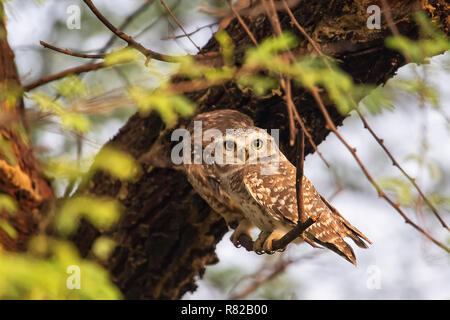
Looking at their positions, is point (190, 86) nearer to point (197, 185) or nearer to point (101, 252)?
point (197, 185)

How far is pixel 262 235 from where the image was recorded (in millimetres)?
2381

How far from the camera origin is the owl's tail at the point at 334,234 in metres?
2.07

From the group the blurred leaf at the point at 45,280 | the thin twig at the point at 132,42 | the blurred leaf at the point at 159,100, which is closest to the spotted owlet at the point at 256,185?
the blurred leaf at the point at 159,100

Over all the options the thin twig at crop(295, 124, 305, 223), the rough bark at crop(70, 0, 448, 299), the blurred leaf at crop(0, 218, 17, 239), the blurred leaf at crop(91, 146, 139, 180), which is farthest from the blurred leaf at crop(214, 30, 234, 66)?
the blurred leaf at crop(0, 218, 17, 239)

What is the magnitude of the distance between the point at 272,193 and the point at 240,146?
24cm

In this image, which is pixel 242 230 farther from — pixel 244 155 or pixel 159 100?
pixel 159 100

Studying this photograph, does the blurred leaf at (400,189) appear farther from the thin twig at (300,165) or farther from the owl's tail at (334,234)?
the thin twig at (300,165)

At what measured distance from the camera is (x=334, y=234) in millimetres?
2104

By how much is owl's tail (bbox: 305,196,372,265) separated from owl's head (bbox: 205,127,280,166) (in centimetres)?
36

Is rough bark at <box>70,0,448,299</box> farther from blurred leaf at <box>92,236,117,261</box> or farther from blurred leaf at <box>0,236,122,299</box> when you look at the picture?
blurred leaf at <box>0,236,122,299</box>

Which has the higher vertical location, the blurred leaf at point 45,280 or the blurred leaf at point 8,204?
the blurred leaf at point 8,204

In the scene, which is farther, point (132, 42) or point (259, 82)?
point (259, 82)

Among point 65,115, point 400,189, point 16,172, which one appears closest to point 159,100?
point 65,115

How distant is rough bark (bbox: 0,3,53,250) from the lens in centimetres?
291
